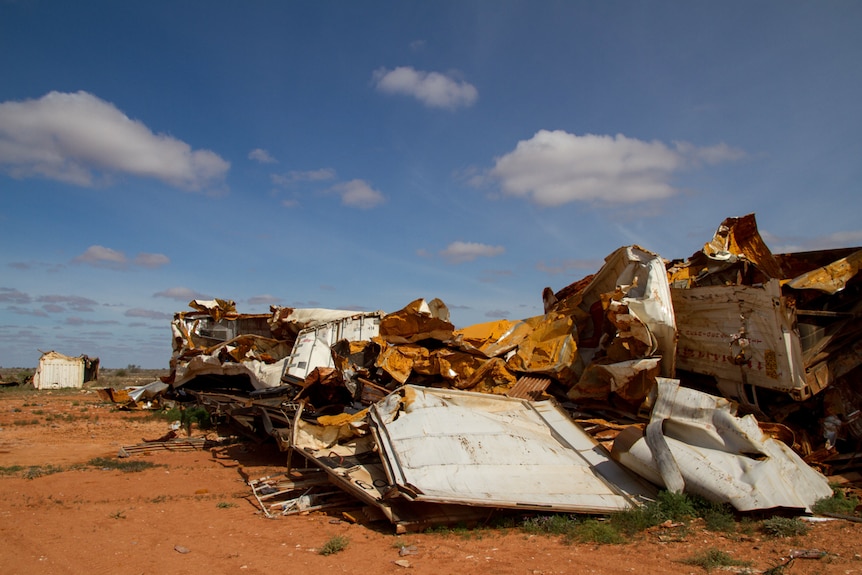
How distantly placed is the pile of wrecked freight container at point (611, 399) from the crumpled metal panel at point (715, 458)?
0.05 feet

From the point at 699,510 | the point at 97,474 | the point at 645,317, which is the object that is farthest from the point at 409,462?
the point at 97,474

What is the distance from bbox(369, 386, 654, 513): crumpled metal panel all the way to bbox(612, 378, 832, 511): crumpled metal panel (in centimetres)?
43

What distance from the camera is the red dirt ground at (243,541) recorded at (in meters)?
4.63

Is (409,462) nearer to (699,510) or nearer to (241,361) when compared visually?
(699,510)

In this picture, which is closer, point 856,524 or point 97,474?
point 856,524

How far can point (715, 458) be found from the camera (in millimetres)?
5617

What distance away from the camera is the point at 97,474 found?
952 cm

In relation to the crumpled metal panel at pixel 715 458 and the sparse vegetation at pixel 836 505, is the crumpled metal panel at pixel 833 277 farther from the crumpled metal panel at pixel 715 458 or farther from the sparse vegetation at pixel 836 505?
the sparse vegetation at pixel 836 505

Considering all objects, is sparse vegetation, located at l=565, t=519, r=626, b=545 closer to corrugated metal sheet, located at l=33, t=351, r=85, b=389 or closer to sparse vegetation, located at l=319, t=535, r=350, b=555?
sparse vegetation, located at l=319, t=535, r=350, b=555

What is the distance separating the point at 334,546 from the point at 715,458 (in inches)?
147

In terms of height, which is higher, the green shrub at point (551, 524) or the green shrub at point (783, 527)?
the green shrub at point (783, 527)

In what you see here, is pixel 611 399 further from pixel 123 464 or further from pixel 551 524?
pixel 123 464

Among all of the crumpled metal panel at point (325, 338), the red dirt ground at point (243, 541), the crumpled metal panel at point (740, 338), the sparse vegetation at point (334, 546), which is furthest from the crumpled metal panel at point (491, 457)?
the crumpled metal panel at point (325, 338)

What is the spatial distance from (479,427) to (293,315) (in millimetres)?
9848
